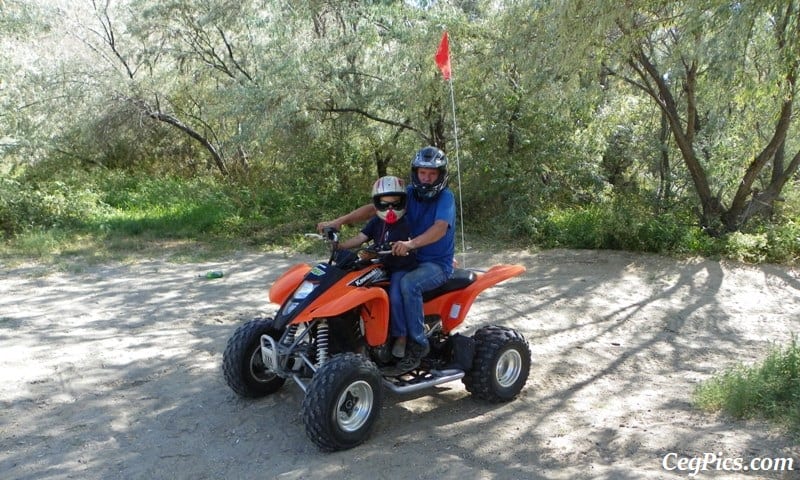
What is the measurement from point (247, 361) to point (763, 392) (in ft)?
11.6

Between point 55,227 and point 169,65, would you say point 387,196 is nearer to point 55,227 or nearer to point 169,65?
point 55,227

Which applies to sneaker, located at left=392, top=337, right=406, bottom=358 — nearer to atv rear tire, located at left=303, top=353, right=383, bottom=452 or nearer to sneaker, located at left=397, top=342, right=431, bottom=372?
sneaker, located at left=397, top=342, right=431, bottom=372

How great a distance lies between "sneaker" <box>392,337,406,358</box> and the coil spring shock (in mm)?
511

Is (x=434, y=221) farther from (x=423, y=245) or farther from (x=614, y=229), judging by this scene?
(x=614, y=229)

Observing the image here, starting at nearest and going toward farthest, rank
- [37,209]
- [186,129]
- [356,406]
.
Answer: [356,406] → [37,209] → [186,129]

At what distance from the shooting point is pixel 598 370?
18.7 ft

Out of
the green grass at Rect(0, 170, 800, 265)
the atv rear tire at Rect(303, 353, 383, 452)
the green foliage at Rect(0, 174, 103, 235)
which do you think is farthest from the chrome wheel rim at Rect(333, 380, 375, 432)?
the green foliage at Rect(0, 174, 103, 235)

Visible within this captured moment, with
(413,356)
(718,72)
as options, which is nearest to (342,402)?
(413,356)

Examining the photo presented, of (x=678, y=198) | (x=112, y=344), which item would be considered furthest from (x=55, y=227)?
(x=678, y=198)

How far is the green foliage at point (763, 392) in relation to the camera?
4.21 meters

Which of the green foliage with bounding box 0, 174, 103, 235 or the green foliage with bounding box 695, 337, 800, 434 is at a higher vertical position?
the green foliage with bounding box 0, 174, 103, 235

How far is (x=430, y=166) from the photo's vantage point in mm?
4531

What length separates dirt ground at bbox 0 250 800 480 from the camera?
3924mm
